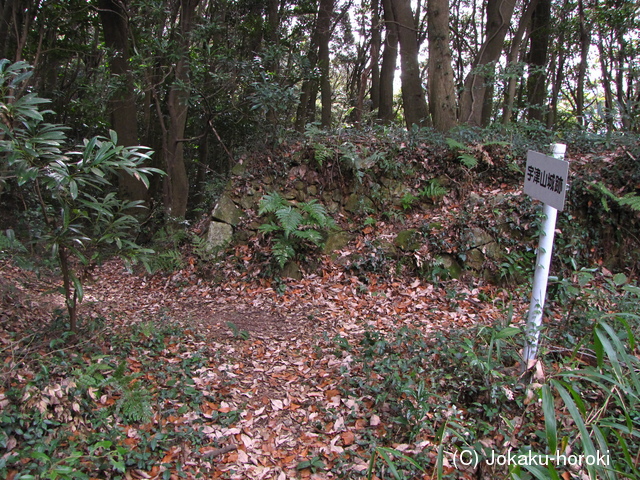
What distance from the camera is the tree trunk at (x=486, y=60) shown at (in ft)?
29.9

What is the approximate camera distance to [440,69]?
8.52 metres

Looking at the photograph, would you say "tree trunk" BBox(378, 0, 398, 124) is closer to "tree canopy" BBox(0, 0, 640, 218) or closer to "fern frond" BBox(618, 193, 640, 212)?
"tree canopy" BBox(0, 0, 640, 218)

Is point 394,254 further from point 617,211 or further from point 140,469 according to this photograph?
point 140,469

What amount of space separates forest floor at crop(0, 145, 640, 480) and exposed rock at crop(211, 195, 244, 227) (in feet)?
4.24

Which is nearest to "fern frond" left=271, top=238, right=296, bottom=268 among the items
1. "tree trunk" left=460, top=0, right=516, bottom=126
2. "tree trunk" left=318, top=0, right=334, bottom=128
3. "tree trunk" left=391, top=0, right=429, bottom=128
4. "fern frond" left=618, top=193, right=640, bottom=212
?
"fern frond" left=618, top=193, right=640, bottom=212

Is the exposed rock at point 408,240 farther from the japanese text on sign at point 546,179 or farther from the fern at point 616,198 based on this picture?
the japanese text on sign at point 546,179

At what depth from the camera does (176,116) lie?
838 cm

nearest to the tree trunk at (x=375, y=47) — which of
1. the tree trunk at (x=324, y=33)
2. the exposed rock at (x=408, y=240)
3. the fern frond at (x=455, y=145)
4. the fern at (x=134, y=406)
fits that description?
the tree trunk at (x=324, y=33)

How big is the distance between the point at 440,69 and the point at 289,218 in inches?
183

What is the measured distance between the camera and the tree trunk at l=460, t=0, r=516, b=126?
9.12 m

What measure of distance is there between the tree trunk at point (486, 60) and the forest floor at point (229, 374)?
4.93 m

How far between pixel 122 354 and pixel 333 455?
2.18 metres

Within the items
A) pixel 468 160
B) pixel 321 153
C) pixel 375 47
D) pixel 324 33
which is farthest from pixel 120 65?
pixel 375 47

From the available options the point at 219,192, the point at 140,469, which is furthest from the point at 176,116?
the point at 140,469
